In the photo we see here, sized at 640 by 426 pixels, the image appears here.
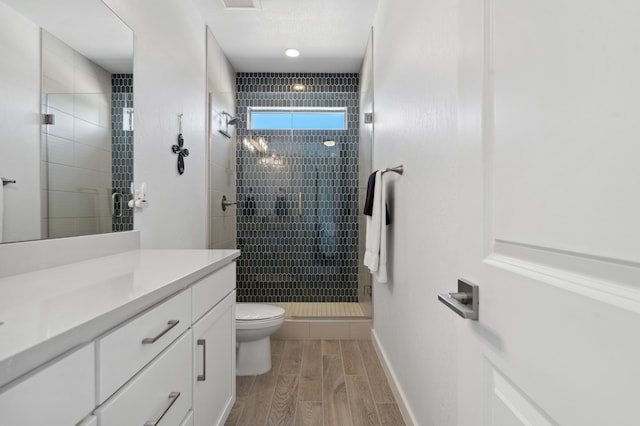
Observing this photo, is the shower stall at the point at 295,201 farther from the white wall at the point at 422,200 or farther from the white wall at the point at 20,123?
the white wall at the point at 20,123

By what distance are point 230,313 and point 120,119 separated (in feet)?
3.44

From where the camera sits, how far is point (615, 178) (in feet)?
1.12

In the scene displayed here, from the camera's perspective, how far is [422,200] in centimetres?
147

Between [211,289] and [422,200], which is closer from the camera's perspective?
[211,289]

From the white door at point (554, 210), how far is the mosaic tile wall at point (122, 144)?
1.53 meters

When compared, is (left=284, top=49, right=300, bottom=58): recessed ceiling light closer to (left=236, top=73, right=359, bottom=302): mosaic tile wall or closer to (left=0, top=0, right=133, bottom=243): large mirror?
(left=236, top=73, right=359, bottom=302): mosaic tile wall

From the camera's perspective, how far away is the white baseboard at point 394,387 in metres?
1.64

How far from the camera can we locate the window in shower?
3.55 metres

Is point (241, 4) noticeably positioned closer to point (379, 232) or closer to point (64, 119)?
point (64, 119)

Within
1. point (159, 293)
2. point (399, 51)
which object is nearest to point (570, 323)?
point (159, 293)

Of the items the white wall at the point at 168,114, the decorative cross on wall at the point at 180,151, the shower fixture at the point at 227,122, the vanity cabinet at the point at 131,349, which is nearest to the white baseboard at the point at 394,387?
the vanity cabinet at the point at 131,349

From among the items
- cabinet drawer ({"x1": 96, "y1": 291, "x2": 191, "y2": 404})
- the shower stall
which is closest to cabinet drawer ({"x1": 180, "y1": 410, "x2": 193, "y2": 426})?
cabinet drawer ({"x1": 96, "y1": 291, "x2": 191, "y2": 404})

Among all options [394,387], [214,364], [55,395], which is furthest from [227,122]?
[55,395]

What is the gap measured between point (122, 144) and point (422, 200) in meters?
1.42
